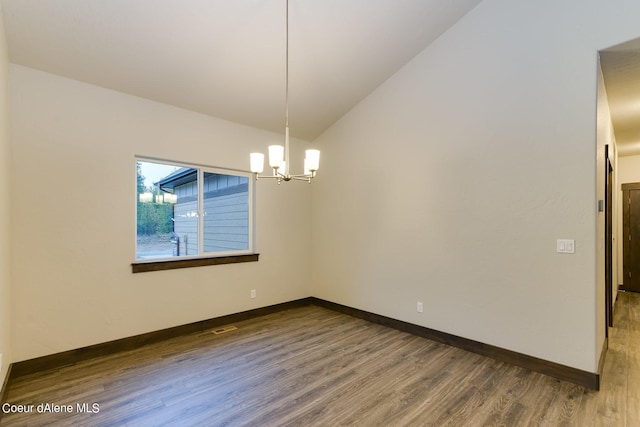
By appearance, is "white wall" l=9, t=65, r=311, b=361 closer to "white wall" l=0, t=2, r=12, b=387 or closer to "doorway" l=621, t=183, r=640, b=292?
"white wall" l=0, t=2, r=12, b=387

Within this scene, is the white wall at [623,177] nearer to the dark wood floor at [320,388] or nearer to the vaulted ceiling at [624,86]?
the vaulted ceiling at [624,86]

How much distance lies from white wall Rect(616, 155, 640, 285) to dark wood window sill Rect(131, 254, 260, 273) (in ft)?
22.5

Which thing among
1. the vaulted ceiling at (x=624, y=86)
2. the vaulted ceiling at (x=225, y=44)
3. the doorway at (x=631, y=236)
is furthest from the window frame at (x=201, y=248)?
the doorway at (x=631, y=236)

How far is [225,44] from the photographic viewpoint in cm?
306

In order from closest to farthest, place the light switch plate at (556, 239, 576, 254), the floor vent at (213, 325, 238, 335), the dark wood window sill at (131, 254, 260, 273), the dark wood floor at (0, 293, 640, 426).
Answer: the dark wood floor at (0, 293, 640, 426), the light switch plate at (556, 239, 576, 254), the dark wood window sill at (131, 254, 260, 273), the floor vent at (213, 325, 238, 335)

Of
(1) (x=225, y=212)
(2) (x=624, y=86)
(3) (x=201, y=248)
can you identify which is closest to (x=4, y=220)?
(3) (x=201, y=248)

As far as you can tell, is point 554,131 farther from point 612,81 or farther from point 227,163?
point 227,163

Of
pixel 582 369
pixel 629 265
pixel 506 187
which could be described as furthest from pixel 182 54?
pixel 629 265

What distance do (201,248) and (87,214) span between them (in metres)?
1.32

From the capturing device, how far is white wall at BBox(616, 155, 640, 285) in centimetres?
592

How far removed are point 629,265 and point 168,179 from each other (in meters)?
8.26

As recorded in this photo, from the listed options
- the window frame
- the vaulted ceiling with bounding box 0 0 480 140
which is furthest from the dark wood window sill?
the vaulted ceiling with bounding box 0 0 480 140

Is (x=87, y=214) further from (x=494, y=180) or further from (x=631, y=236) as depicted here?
(x=631, y=236)

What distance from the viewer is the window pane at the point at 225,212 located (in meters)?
4.20
